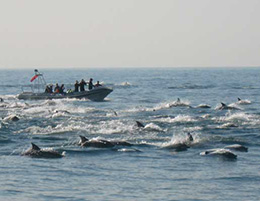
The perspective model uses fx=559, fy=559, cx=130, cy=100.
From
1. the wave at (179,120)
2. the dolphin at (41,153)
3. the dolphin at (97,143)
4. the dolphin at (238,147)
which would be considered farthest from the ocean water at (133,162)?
the dolphin at (238,147)

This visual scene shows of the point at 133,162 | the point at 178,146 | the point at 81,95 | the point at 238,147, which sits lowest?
the point at 133,162

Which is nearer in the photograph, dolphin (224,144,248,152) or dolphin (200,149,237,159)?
dolphin (200,149,237,159)

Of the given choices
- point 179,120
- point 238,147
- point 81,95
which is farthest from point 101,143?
point 81,95

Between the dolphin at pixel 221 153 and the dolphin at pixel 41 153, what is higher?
the dolphin at pixel 221 153

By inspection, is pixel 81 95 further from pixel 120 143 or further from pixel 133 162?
pixel 133 162

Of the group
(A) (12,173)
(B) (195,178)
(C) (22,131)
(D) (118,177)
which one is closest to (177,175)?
(B) (195,178)

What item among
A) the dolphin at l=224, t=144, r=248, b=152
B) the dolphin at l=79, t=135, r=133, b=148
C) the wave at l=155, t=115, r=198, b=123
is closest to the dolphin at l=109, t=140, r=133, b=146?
the dolphin at l=79, t=135, r=133, b=148

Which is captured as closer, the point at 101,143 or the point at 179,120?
the point at 101,143

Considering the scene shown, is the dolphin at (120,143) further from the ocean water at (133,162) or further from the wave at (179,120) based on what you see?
the wave at (179,120)

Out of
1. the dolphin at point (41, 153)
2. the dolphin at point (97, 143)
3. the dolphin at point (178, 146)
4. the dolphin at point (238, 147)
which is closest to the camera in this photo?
the dolphin at point (41, 153)

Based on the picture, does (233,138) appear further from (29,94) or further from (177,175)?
(29,94)

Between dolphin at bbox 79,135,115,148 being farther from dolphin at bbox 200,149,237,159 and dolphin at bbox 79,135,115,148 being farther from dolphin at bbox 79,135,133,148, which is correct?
dolphin at bbox 200,149,237,159

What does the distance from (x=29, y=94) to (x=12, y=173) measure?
42800 mm

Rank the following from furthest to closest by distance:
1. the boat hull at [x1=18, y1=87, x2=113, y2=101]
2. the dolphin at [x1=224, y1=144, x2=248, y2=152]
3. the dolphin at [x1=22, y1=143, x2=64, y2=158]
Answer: the boat hull at [x1=18, y1=87, x2=113, y2=101]
the dolphin at [x1=224, y1=144, x2=248, y2=152]
the dolphin at [x1=22, y1=143, x2=64, y2=158]
